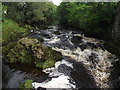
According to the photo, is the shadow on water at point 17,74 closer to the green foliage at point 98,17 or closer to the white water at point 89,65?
the white water at point 89,65

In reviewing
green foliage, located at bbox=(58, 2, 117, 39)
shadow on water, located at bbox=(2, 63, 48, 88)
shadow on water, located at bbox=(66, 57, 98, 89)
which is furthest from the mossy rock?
shadow on water, located at bbox=(2, 63, 48, 88)

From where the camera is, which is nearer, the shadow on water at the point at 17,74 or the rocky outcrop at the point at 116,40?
the shadow on water at the point at 17,74

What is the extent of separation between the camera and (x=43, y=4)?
26.4 metres

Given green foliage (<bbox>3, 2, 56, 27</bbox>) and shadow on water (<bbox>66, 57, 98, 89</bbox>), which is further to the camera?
green foliage (<bbox>3, 2, 56, 27</bbox>)

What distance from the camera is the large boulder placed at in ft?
25.2

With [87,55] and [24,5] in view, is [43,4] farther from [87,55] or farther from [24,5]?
[87,55]

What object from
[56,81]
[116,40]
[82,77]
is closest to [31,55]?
[56,81]

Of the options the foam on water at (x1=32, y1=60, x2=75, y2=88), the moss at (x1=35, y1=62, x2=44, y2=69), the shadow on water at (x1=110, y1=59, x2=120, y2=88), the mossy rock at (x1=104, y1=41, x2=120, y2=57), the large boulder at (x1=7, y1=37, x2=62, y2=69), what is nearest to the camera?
the foam on water at (x1=32, y1=60, x2=75, y2=88)

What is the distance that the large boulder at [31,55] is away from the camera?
7693 millimetres

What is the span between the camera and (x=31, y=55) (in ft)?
26.1

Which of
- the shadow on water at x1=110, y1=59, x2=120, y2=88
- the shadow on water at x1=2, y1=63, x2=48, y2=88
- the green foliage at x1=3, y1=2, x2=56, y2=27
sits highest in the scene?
the green foliage at x1=3, y1=2, x2=56, y2=27

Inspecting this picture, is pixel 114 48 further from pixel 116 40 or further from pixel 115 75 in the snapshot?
pixel 115 75

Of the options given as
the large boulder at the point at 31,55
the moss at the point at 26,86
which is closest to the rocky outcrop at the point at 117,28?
the large boulder at the point at 31,55

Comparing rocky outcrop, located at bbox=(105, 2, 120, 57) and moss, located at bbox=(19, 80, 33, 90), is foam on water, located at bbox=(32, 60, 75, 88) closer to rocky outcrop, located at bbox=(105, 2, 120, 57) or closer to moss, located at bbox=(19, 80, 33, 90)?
moss, located at bbox=(19, 80, 33, 90)
